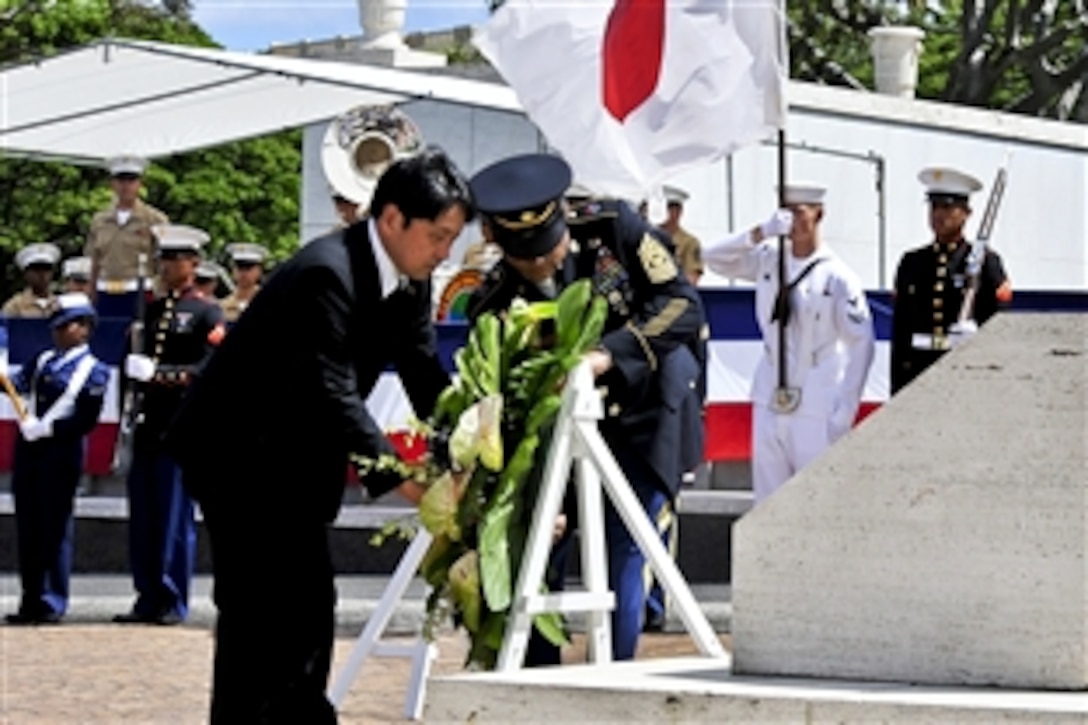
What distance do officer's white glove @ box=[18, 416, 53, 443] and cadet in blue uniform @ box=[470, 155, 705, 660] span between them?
21.1ft

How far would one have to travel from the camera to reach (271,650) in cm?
714

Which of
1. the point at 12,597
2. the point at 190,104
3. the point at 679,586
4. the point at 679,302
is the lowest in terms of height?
the point at 12,597

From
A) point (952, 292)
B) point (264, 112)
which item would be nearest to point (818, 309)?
point (952, 292)

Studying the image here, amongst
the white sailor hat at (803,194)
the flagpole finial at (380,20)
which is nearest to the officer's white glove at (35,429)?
the white sailor hat at (803,194)

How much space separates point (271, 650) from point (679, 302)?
228 centimetres

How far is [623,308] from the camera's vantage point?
8.88 m

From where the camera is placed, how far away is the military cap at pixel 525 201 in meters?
8.38

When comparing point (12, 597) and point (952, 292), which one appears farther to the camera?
point (12, 597)

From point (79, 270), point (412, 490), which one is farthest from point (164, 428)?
point (412, 490)

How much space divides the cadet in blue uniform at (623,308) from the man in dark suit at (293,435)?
128 centimetres

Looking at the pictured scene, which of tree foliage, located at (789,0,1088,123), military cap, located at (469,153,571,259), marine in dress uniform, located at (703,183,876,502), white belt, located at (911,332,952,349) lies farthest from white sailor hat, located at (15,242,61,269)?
tree foliage, located at (789,0,1088,123)

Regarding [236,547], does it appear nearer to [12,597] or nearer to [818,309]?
[818,309]

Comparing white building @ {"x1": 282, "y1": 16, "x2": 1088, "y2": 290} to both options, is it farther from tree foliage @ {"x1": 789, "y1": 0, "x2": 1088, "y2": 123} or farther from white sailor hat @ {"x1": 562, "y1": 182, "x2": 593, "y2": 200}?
tree foliage @ {"x1": 789, "y1": 0, "x2": 1088, "y2": 123}

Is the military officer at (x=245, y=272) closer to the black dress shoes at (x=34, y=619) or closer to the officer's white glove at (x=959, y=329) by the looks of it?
the black dress shoes at (x=34, y=619)
